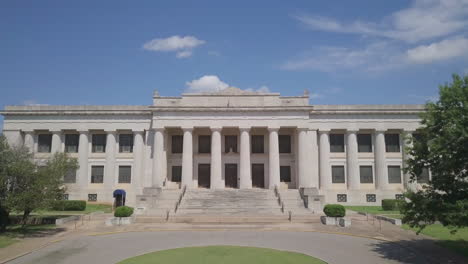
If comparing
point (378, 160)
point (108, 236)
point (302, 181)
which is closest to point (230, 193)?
point (302, 181)

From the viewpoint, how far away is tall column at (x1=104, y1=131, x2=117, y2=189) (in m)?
43.0

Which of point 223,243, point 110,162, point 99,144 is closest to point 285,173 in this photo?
point 110,162

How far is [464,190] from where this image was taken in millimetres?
14680

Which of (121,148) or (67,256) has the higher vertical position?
(121,148)

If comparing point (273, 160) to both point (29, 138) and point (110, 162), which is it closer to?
point (110, 162)

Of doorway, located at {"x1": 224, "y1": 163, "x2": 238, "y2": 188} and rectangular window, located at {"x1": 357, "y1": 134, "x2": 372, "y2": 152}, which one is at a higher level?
rectangular window, located at {"x1": 357, "y1": 134, "x2": 372, "y2": 152}

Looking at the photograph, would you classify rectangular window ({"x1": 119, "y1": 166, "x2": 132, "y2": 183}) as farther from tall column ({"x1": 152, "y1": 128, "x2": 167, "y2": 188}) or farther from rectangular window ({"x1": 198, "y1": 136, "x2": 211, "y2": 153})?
rectangular window ({"x1": 198, "y1": 136, "x2": 211, "y2": 153})

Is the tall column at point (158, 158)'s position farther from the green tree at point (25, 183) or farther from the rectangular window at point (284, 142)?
the green tree at point (25, 183)

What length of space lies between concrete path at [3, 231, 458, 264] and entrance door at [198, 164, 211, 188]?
19491mm

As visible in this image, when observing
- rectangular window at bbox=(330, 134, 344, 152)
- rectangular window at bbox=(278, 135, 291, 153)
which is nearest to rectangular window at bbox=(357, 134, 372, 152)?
rectangular window at bbox=(330, 134, 344, 152)

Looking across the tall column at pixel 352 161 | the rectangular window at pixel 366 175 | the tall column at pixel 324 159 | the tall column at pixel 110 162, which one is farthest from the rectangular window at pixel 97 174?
the rectangular window at pixel 366 175

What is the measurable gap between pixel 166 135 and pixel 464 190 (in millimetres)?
33227

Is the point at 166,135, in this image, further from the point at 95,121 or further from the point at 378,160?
the point at 378,160

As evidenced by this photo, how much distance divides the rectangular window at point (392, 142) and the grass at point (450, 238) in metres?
19.7
